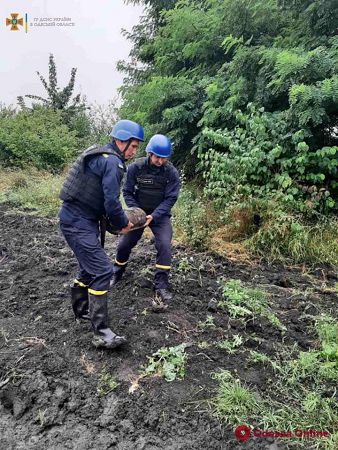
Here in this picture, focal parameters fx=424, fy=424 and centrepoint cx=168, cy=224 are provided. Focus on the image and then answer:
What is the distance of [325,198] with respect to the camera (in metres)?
6.27

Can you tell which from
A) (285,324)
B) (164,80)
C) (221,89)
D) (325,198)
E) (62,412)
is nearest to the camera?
(62,412)

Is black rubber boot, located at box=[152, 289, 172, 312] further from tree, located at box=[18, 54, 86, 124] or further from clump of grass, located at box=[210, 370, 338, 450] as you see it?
tree, located at box=[18, 54, 86, 124]

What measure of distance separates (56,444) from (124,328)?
1.30 metres

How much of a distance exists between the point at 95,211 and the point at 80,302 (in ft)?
3.06

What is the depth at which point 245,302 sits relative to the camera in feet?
14.4

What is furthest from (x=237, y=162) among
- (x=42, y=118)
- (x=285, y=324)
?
(x=42, y=118)

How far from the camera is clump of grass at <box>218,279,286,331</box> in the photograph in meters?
4.11

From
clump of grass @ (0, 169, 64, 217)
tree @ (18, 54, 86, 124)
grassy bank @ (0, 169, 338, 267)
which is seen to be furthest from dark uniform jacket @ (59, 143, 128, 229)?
tree @ (18, 54, 86, 124)

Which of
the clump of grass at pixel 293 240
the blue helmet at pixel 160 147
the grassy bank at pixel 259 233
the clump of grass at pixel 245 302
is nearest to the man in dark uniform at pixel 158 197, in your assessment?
the blue helmet at pixel 160 147

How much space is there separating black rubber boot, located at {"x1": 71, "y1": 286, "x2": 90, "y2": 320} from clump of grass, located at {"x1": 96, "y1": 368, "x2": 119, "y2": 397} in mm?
889

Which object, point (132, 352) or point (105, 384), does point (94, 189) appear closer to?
point (132, 352)

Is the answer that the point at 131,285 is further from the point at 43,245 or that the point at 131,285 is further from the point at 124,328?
the point at 43,245

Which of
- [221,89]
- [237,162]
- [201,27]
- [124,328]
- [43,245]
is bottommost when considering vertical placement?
[43,245]

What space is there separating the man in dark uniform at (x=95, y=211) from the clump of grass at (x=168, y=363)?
0.31 meters
